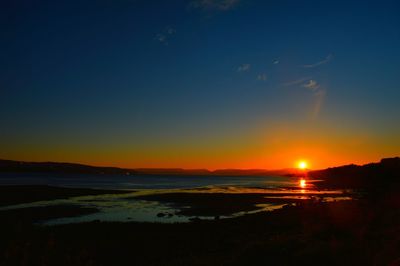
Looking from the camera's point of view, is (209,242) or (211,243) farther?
(209,242)

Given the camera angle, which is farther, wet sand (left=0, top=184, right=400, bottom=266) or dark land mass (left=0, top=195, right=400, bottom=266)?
wet sand (left=0, top=184, right=400, bottom=266)

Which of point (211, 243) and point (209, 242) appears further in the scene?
point (209, 242)

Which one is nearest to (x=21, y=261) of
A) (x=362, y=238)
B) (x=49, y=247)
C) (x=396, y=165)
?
(x=49, y=247)

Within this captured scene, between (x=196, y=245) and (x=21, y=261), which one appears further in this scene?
(x=196, y=245)

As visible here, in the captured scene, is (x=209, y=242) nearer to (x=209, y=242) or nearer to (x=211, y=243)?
(x=209, y=242)

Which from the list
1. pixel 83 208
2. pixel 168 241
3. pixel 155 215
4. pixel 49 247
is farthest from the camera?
pixel 83 208

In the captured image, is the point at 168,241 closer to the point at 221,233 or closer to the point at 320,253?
the point at 221,233

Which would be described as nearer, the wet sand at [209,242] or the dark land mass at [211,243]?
the dark land mass at [211,243]

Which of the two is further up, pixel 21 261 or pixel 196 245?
pixel 21 261

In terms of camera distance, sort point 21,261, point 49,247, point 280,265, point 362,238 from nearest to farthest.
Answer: point 21,261, point 49,247, point 280,265, point 362,238

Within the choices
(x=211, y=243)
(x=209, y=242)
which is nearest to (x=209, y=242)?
(x=209, y=242)

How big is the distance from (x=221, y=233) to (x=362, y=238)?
12.4m

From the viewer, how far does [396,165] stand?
312 ft

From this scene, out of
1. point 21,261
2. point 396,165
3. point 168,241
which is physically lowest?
point 168,241
